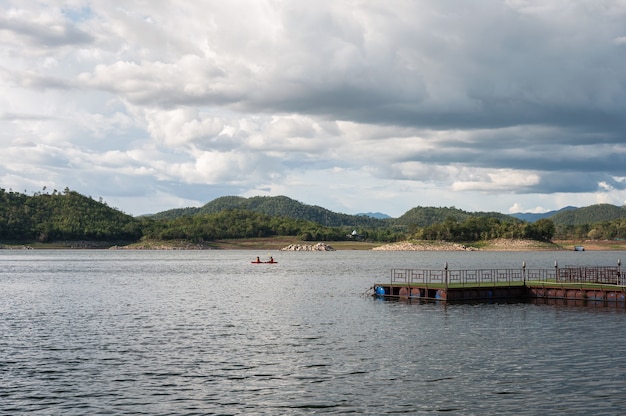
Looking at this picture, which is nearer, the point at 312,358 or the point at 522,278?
the point at 312,358

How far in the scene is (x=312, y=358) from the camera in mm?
50812

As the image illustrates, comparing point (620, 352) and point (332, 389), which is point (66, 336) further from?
point (620, 352)

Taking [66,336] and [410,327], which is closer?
[66,336]

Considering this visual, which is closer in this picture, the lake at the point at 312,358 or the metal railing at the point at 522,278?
the lake at the point at 312,358

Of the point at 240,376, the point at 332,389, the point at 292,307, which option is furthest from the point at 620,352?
the point at 292,307

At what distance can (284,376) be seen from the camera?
44.6 metres

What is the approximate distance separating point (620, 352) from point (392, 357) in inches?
690

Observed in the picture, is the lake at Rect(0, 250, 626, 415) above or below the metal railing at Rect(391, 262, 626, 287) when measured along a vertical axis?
below

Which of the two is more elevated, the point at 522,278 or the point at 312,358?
the point at 522,278

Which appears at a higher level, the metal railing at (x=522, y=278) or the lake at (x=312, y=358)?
the metal railing at (x=522, y=278)

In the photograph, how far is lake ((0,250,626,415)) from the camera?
1492 inches

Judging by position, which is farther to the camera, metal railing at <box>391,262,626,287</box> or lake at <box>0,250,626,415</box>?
metal railing at <box>391,262,626,287</box>

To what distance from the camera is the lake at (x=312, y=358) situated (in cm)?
3791

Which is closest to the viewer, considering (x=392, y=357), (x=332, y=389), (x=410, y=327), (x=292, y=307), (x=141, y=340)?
(x=332, y=389)
